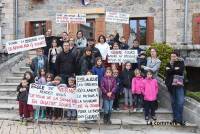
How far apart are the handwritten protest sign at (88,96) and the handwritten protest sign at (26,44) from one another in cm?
283

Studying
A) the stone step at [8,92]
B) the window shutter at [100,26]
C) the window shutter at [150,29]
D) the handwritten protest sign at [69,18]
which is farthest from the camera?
the window shutter at [100,26]

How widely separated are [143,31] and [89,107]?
10724 mm

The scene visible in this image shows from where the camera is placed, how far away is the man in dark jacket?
1248 cm

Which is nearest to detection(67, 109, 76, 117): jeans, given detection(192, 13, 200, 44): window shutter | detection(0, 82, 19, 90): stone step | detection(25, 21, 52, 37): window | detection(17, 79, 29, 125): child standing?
detection(17, 79, 29, 125): child standing

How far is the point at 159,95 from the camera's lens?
13.5 m

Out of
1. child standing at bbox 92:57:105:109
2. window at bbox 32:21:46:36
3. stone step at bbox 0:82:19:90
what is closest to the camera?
child standing at bbox 92:57:105:109

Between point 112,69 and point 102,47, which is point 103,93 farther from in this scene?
point 102,47

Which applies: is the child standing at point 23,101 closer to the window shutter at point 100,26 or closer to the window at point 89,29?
the window shutter at point 100,26

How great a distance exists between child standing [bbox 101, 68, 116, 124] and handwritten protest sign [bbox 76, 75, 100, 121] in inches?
15.3

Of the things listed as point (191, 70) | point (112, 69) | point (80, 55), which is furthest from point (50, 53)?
point (191, 70)

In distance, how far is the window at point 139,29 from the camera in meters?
21.6

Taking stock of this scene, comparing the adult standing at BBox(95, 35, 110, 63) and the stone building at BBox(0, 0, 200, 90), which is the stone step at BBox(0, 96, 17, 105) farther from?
the stone building at BBox(0, 0, 200, 90)

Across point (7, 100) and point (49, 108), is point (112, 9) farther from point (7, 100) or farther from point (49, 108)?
point (49, 108)

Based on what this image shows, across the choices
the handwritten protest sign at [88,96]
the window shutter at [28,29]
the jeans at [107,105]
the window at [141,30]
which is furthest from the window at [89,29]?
the handwritten protest sign at [88,96]
